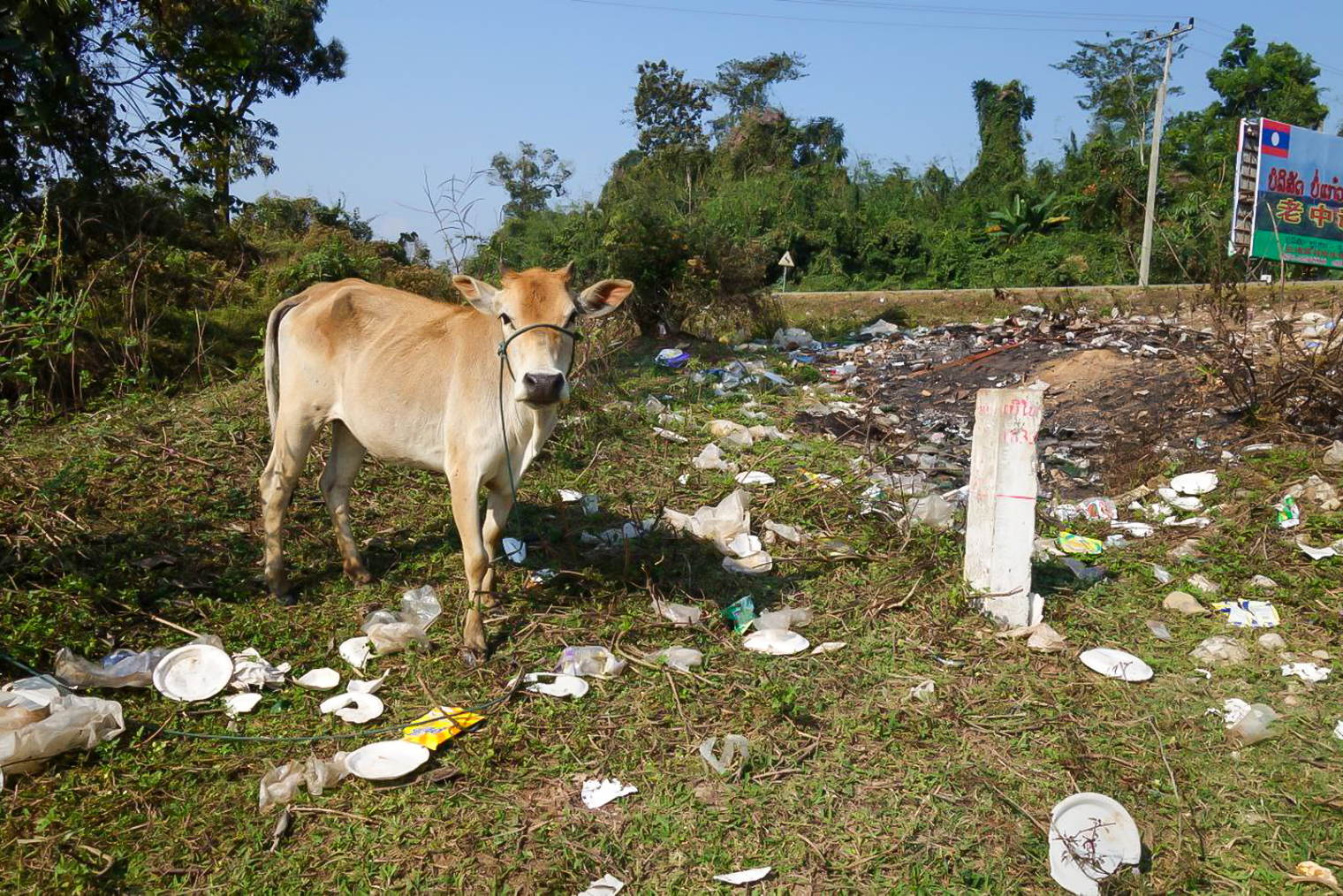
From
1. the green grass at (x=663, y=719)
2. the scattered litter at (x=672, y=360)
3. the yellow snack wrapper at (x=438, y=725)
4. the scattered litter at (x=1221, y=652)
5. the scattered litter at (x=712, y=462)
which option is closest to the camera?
the green grass at (x=663, y=719)

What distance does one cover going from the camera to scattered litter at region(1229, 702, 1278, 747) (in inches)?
137

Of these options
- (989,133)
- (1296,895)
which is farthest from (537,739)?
(989,133)

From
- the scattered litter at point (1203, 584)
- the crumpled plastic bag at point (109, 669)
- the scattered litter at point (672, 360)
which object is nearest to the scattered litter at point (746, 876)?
the crumpled plastic bag at point (109, 669)

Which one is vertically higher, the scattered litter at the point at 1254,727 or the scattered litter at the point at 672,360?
the scattered litter at the point at 672,360

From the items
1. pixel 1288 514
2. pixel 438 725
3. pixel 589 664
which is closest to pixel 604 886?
pixel 438 725

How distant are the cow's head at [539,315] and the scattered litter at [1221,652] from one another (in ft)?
9.49

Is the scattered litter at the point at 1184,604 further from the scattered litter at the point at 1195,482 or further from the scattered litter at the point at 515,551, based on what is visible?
the scattered litter at the point at 515,551

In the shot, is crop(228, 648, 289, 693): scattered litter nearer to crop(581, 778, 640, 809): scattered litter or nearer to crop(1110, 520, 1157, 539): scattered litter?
crop(581, 778, 640, 809): scattered litter

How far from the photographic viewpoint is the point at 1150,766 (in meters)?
3.33

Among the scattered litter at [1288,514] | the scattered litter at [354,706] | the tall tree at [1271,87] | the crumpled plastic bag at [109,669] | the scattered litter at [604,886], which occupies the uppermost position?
the tall tree at [1271,87]

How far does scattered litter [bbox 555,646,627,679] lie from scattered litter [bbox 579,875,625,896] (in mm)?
1117

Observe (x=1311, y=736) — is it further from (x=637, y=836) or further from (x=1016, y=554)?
(x=637, y=836)

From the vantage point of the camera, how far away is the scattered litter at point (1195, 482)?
593cm

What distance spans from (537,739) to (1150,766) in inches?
83.9
